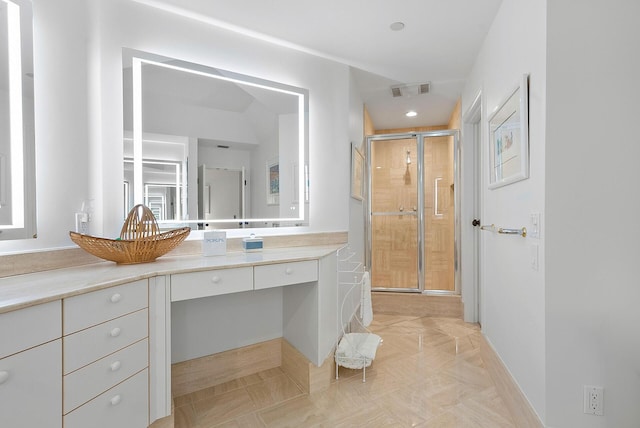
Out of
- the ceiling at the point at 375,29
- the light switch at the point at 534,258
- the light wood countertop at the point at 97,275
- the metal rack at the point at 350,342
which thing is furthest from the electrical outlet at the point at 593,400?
the ceiling at the point at 375,29

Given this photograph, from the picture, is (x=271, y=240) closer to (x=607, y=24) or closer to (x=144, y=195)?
(x=144, y=195)

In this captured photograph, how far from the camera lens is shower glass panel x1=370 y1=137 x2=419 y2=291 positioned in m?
3.94

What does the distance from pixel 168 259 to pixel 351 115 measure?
6.42 ft

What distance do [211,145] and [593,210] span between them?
2.07 metres

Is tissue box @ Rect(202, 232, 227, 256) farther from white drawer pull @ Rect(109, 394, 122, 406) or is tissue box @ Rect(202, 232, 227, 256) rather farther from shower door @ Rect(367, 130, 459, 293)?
shower door @ Rect(367, 130, 459, 293)

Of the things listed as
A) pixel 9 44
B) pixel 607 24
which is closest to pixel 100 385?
pixel 9 44

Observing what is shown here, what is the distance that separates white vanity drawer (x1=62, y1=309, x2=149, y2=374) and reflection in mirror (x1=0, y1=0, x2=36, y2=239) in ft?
2.12

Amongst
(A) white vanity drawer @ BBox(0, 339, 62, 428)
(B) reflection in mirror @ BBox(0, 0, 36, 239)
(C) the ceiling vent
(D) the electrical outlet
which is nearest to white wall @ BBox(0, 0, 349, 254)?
(B) reflection in mirror @ BBox(0, 0, 36, 239)

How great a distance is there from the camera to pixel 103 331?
4.06 feet


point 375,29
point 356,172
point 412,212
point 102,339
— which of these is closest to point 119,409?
point 102,339

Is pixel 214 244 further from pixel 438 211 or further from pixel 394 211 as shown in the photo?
pixel 438 211

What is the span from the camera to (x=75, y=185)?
5.50 feet

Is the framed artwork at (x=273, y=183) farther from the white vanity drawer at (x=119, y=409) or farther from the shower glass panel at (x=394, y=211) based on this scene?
the shower glass panel at (x=394, y=211)

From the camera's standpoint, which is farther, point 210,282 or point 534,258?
point 210,282
